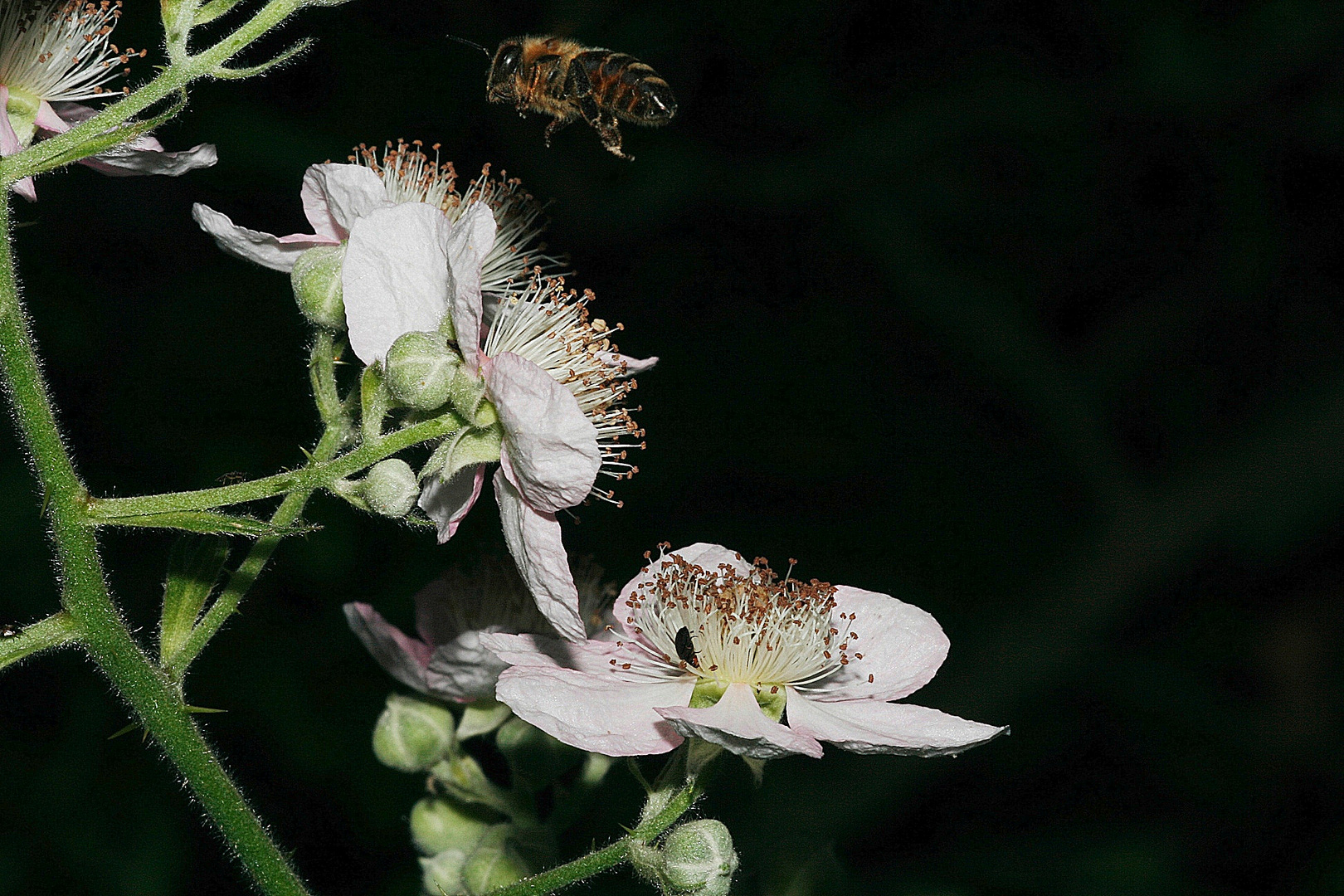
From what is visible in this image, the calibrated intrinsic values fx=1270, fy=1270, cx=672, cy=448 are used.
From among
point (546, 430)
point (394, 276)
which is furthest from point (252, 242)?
point (546, 430)

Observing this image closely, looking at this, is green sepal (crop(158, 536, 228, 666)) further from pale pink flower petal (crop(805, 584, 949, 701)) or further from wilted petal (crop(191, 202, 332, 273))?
pale pink flower petal (crop(805, 584, 949, 701))

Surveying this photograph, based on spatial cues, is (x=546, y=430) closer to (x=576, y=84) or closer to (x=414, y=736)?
(x=414, y=736)

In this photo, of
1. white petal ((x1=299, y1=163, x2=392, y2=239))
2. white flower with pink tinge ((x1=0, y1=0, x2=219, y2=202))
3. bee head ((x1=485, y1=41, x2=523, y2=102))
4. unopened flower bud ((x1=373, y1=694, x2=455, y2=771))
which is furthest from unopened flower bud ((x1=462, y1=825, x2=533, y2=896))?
bee head ((x1=485, y1=41, x2=523, y2=102))

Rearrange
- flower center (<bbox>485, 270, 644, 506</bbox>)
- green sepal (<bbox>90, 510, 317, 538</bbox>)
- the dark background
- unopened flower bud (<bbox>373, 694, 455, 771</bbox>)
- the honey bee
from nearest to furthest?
green sepal (<bbox>90, 510, 317, 538</bbox>) < flower center (<bbox>485, 270, 644, 506</bbox>) < unopened flower bud (<bbox>373, 694, 455, 771</bbox>) < the honey bee < the dark background

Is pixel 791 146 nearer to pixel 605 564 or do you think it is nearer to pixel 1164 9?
pixel 1164 9

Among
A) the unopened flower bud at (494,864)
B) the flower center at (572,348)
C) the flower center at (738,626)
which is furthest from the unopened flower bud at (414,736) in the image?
the flower center at (572,348)

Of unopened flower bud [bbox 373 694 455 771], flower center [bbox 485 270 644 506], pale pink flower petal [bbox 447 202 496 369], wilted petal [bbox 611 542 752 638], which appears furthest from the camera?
unopened flower bud [bbox 373 694 455 771]
